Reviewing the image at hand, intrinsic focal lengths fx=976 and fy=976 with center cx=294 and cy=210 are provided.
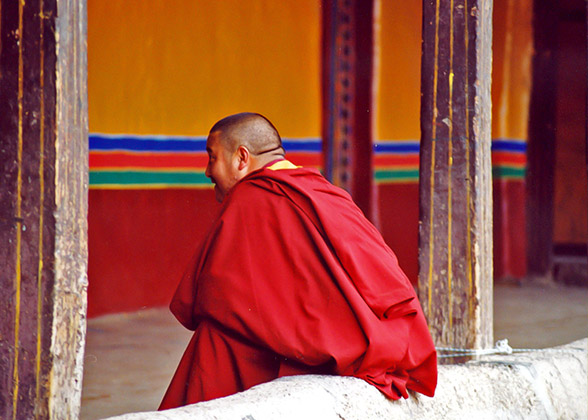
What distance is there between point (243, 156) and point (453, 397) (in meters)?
1.08

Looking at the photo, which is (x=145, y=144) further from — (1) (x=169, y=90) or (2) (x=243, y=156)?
(2) (x=243, y=156)

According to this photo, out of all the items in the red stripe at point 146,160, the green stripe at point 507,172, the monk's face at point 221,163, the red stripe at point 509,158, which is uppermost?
the monk's face at point 221,163

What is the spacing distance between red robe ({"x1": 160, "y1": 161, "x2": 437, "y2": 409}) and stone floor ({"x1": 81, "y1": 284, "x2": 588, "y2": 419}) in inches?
51.3

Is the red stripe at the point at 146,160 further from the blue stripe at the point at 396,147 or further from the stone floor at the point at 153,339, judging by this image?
the blue stripe at the point at 396,147

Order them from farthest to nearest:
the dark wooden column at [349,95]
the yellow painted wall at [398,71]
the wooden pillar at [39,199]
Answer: the yellow painted wall at [398,71], the dark wooden column at [349,95], the wooden pillar at [39,199]

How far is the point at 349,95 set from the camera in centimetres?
730

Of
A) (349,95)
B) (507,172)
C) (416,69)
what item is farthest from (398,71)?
(507,172)

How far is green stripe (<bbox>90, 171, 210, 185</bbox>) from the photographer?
5.91 meters

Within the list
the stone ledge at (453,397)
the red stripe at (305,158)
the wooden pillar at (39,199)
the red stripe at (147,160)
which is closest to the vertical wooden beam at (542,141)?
the red stripe at (305,158)

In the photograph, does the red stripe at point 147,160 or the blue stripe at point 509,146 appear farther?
the blue stripe at point 509,146

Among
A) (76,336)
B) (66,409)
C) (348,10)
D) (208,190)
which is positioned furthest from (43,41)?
(348,10)

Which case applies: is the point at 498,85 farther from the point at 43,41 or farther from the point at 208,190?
the point at 43,41

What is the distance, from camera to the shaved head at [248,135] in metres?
3.21

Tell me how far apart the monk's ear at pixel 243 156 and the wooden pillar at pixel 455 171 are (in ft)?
2.94
